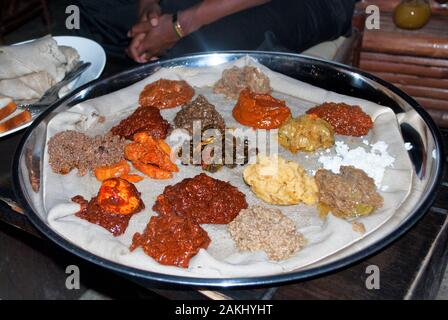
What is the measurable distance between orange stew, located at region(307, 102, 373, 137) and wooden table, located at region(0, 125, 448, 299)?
1.64 ft

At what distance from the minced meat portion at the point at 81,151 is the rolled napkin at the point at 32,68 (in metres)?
0.39

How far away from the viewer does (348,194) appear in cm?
138

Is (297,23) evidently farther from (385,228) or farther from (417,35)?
(385,228)

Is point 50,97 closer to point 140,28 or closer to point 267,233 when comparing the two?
point 140,28

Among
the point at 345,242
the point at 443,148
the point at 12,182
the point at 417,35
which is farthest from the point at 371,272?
the point at 417,35

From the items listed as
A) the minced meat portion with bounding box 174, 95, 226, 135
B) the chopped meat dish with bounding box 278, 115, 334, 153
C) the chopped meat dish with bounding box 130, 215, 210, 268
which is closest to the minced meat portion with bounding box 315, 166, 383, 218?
the chopped meat dish with bounding box 278, 115, 334, 153

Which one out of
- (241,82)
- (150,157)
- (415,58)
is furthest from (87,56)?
(415,58)

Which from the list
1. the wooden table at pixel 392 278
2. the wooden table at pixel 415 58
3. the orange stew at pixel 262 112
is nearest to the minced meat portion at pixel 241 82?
the orange stew at pixel 262 112

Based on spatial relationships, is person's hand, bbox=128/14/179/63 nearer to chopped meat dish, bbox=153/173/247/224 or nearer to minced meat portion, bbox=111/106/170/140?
A: minced meat portion, bbox=111/106/170/140

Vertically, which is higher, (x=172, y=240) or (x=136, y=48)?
(x=136, y=48)

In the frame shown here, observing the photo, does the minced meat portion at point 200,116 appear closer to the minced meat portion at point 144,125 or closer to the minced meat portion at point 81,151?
the minced meat portion at point 144,125

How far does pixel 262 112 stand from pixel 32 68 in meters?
1.02

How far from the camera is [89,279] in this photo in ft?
7.69

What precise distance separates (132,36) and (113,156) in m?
1.28
